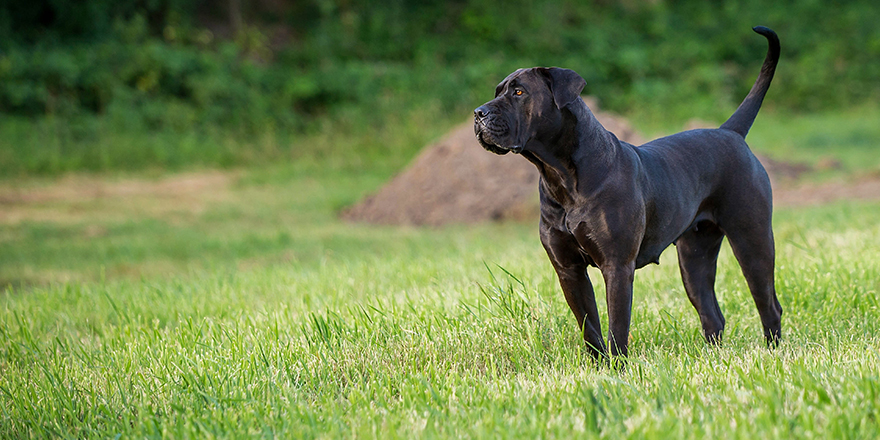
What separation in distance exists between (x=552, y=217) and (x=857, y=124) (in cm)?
1750

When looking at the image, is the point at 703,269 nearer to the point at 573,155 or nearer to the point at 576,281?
the point at 576,281

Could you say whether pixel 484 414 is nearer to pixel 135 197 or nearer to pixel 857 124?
pixel 135 197

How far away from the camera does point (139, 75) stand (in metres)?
18.7

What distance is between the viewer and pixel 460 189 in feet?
37.9

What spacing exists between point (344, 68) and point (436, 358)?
1833 centimetres

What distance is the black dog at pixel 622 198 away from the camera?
3314 millimetres

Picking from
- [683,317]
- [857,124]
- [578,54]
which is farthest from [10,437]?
[578,54]

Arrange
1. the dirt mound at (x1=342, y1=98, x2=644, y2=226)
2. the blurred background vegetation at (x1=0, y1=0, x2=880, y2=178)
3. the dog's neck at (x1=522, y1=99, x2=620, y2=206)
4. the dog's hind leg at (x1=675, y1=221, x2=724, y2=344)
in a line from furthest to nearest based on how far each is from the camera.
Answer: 1. the blurred background vegetation at (x1=0, y1=0, x2=880, y2=178)
2. the dirt mound at (x1=342, y1=98, x2=644, y2=226)
3. the dog's hind leg at (x1=675, y1=221, x2=724, y2=344)
4. the dog's neck at (x1=522, y1=99, x2=620, y2=206)

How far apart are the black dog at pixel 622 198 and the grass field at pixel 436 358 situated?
0.26 meters

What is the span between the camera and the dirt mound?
36.4 ft

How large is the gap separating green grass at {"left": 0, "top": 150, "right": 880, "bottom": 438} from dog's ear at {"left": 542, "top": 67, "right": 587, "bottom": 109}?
1142 millimetres

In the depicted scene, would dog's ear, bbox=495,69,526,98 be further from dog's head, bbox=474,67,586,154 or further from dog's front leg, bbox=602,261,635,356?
dog's front leg, bbox=602,261,635,356

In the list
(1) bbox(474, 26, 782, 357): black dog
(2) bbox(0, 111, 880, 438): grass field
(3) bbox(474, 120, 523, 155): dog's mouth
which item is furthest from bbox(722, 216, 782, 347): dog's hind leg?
(3) bbox(474, 120, 523, 155): dog's mouth

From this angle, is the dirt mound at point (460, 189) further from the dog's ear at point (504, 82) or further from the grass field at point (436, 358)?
the dog's ear at point (504, 82)
